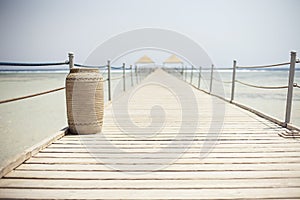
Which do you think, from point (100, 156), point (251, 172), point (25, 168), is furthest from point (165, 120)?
point (25, 168)

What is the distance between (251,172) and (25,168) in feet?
5.21

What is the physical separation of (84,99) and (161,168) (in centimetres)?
116

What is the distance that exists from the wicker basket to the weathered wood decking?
0.43 feet

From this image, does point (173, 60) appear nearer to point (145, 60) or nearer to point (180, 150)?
point (145, 60)

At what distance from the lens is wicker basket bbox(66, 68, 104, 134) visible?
2.47 meters

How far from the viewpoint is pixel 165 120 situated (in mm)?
3363

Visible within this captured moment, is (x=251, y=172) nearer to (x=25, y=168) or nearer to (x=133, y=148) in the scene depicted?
(x=133, y=148)

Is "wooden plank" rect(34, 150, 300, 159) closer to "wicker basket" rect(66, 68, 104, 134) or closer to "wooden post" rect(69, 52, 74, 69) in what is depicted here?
"wicker basket" rect(66, 68, 104, 134)

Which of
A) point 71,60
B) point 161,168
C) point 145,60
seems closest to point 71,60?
point 71,60

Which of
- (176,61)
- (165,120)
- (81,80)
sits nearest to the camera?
(81,80)

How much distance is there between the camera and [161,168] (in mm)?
1753

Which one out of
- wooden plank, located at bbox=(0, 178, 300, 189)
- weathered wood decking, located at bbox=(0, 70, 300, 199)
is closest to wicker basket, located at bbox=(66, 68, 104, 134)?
weathered wood decking, located at bbox=(0, 70, 300, 199)

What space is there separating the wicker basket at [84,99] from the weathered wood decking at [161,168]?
0.13m

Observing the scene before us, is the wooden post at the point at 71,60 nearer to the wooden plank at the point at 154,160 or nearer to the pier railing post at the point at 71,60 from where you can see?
the pier railing post at the point at 71,60
